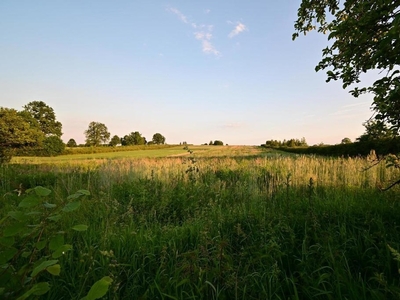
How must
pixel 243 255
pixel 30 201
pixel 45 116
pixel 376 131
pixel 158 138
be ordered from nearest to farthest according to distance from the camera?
1. pixel 30 201
2. pixel 243 255
3. pixel 376 131
4. pixel 45 116
5. pixel 158 138

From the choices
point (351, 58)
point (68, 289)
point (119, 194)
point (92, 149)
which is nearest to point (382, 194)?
point (351, 58)

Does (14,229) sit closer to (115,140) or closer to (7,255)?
(7,255)

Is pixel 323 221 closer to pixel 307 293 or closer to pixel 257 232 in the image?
pixel 257 232

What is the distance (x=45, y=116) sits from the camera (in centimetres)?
5838

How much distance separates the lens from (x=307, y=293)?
2.06 m

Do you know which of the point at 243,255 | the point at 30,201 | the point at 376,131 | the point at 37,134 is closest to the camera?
the point at 30,201

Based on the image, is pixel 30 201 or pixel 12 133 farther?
pixel 12 133

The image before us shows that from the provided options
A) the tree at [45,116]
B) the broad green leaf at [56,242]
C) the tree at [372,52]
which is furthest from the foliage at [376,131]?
the tree at [45,116]

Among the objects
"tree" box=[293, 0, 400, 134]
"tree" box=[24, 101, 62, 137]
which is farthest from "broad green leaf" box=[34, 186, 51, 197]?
"tree" box=[24, 101, 62, 137]

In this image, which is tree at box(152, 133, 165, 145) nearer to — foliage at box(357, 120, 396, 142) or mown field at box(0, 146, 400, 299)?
mown field at box(0, 146, 400, 299)

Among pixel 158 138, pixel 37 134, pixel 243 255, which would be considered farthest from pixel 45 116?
pixel 243 255

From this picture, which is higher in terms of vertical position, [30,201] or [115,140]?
[115,140]

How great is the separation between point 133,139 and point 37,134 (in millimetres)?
70570

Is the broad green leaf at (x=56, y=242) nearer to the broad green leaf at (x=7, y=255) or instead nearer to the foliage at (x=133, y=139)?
the broad green leaf at (x=7, y=255)
